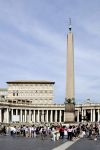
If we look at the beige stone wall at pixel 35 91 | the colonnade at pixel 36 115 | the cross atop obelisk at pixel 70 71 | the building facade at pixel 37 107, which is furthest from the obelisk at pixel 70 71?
the beige stone wall at pixel 35 91

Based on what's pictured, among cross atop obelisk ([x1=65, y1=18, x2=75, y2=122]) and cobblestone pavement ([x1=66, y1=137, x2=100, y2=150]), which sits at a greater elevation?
cross atop obelisk ([x1=65, y1=18, x2=75, y2=122])

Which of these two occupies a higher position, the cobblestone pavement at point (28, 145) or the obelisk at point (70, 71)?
the obelisk at point (70, 71)

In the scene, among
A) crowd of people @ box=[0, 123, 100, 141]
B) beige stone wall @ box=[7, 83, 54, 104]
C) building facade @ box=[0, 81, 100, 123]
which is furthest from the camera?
beige stone wall @ box=[7, 83, 54, 104]

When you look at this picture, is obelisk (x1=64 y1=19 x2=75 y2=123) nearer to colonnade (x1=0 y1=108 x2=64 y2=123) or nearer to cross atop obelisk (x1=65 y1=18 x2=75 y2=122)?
cross atop obelisk (x1=65 y1=18 x2=75 y2=122)

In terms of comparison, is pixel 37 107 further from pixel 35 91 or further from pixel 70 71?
pixel 70 71

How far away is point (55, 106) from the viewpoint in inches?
5433

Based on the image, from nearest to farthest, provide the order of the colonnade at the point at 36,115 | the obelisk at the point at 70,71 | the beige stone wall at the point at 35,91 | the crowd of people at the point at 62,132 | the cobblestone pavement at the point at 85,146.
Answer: the cobblestone pavement at the point at 85,146, the crowd of people at the point at 62,132, the obelisk at the point at 70,71, the colonnade at the point at 36,115, the beige stone wall at the point at 35,91

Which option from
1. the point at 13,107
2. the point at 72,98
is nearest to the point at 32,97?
the point at 13,107

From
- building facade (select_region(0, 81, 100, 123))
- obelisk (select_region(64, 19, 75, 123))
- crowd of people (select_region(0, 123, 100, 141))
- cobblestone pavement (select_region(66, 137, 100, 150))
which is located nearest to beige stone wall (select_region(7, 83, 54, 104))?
building facade (select_region(0, 81, 100, 123))

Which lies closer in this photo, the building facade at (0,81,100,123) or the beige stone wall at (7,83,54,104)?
the building facade at (0,81,100,123)

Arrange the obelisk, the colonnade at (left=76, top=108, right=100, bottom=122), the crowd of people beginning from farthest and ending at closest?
the colonnade at (left=76, top=108, right=100, bottom=122) → the obelisk → the crowd of people

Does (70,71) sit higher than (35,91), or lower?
lower

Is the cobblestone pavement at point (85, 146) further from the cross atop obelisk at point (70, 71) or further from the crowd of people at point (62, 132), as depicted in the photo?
the cross atop obelisk at point (70, 71)

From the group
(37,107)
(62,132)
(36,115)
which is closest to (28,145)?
(62,132)
